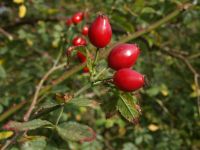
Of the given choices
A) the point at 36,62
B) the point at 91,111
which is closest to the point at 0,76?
the point at 36,62

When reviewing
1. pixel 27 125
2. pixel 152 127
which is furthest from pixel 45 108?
pixel 152 127

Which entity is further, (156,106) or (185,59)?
(156,106)

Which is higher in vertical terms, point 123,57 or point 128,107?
point 123,57

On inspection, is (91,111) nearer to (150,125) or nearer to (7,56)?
(150,125)

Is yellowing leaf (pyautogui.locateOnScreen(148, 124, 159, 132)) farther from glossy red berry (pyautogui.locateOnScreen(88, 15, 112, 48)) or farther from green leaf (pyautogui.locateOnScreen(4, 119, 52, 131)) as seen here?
green leaf (pyautogui.locateOnScreen(4, 119, 52, 131))

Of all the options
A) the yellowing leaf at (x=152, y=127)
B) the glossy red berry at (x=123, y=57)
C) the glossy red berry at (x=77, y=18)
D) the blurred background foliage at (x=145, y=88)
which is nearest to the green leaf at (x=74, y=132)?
the glossy red berry at (x=123, y=57)

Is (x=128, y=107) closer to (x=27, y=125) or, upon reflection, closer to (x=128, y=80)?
(x=128, y=80)
